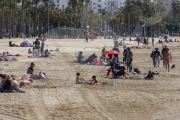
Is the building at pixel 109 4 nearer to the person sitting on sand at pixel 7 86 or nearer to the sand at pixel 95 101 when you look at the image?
the sand at pixel 95 101

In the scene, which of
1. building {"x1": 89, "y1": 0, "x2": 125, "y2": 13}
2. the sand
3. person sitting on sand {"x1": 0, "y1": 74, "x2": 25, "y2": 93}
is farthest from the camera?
building {"x1": 89, "y1": 0, "x2": 125, "y2": 13}

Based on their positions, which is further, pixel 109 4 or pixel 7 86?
pixel 109 4

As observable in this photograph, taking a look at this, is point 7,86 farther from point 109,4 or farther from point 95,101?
point 109,4

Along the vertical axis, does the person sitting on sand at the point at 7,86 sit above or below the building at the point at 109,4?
below

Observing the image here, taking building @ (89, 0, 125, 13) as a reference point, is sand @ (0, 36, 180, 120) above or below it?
below

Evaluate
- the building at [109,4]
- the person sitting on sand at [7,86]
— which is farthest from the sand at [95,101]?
the building at [109,4]

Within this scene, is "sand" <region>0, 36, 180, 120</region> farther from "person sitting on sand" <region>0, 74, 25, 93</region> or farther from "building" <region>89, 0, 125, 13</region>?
"building" <region>89, 0, 125, 13</region>

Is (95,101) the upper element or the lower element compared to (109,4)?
lower

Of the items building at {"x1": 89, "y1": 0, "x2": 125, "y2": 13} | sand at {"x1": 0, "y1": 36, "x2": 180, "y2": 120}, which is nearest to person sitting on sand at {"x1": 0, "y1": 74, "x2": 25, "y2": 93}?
sand at {"x1": 0, "y1": 36, "x2": 180, "y2": 120}

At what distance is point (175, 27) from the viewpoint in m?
114

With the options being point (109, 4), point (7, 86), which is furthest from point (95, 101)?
point (109, 4)

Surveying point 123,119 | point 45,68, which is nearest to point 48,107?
point 123,119

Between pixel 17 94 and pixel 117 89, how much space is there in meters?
3.71

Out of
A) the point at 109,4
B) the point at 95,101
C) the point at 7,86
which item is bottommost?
the point at 95,101
